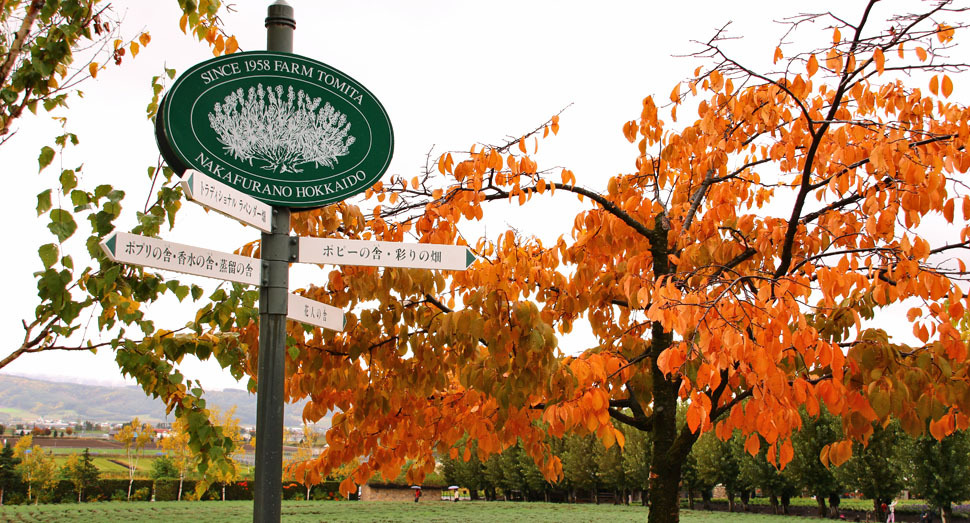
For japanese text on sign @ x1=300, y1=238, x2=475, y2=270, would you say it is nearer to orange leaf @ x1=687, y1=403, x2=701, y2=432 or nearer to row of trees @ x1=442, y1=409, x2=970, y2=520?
orange leaf @ x1=687, y1=403, x2=701, y2=432

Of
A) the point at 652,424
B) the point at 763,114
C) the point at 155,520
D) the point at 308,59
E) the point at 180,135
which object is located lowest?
the point at 155,520

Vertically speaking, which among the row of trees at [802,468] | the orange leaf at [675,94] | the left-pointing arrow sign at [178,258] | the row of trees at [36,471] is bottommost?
the row of trees at [36,471]

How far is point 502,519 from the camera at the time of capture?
1529 inches

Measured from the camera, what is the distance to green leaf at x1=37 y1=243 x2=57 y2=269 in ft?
10.6

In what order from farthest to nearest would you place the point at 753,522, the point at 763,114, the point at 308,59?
the point at 753,522
the point at 763,114
the point at 308,59

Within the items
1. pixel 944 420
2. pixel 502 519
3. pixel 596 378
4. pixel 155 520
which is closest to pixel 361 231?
pixel 596 378

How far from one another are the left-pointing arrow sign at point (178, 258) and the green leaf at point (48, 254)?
1.47 meters

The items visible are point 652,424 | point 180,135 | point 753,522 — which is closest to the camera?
point 180,135

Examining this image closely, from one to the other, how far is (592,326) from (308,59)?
3.80m

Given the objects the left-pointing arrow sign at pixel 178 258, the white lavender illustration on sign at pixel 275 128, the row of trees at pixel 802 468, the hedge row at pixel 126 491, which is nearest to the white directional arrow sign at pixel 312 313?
the left-pointing arrow sign at pixel 178 258

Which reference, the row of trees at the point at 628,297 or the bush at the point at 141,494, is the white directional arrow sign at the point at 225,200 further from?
the bush at the point at 141,494

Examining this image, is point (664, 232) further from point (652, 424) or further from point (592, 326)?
point (652, 424)

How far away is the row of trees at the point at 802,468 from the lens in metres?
30.0

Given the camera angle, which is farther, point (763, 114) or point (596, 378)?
point (763, 114)
